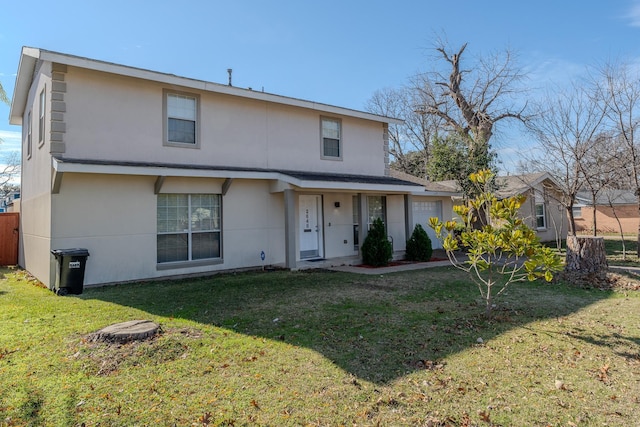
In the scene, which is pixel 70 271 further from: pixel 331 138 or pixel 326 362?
pixel 331 138

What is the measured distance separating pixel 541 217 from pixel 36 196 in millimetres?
22107

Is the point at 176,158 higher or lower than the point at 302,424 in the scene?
higher

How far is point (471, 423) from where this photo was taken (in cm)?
296

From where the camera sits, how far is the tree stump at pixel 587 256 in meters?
8.65

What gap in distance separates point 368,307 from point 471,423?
11.8ft

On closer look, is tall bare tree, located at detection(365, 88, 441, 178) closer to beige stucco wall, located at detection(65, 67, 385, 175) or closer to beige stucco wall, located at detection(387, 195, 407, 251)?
beige stucco wall, located at detection(387, 195, 407, 251)

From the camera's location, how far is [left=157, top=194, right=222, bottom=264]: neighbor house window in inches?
378

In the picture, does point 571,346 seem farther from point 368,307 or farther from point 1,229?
point 1,229

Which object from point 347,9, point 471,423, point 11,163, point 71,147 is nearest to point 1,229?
point 71,147

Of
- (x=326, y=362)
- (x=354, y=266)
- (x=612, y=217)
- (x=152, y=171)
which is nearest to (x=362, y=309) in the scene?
(x=326, y=362)

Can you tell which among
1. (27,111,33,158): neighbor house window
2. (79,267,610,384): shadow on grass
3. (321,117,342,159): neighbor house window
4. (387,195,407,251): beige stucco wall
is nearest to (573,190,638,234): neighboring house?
(387,195,407,251): beige stucco wall

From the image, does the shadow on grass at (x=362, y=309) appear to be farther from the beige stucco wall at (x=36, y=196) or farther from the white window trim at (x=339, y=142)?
the white window trim at (x=339, y=142)

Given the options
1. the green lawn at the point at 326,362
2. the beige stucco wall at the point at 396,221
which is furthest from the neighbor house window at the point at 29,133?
the beige stucco wall at the point at 396,221

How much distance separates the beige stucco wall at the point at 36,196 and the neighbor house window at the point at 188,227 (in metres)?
2.35
